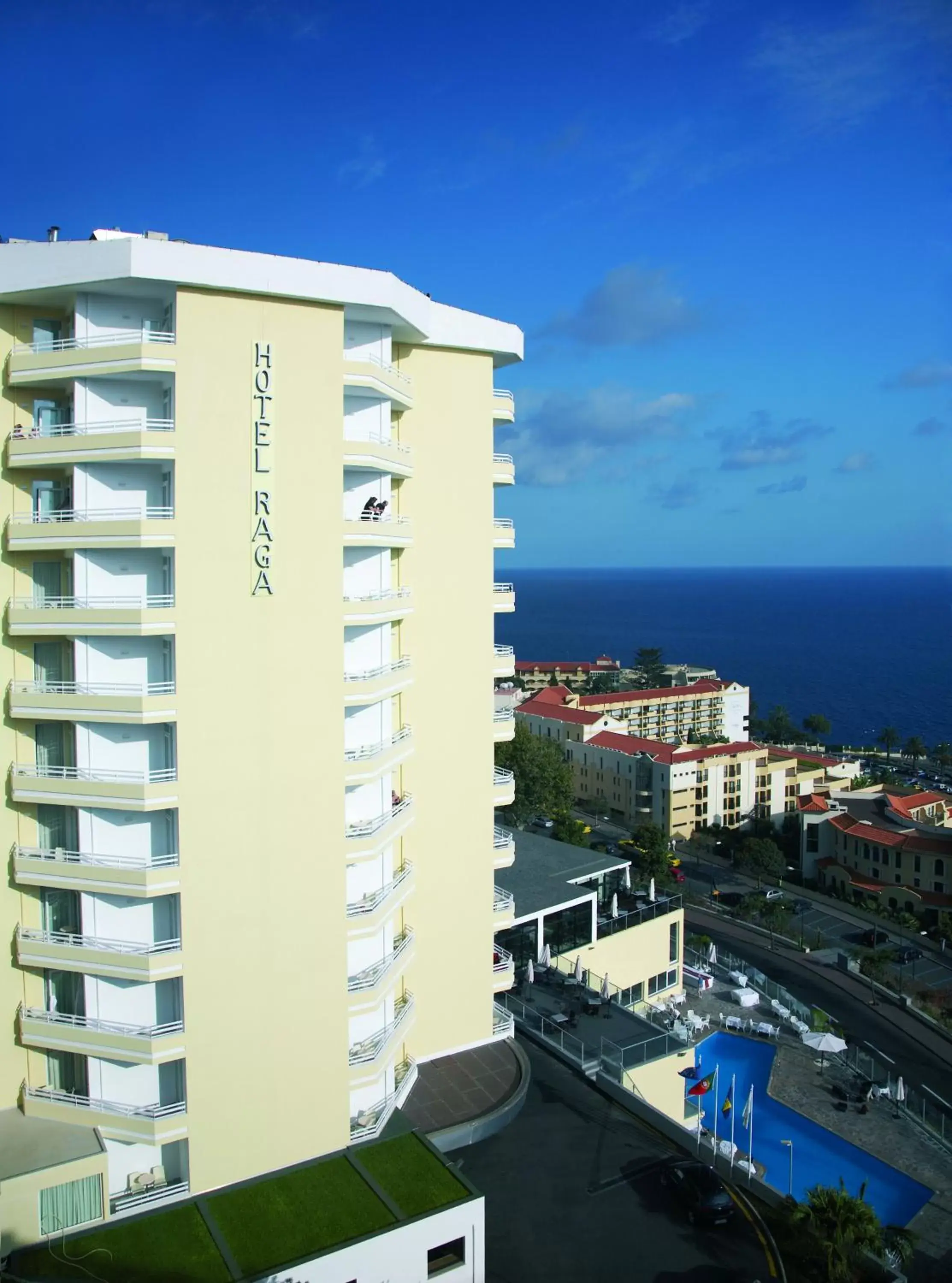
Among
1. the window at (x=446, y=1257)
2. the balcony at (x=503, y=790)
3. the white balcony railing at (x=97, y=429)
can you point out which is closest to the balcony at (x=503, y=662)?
the balcony at (x=503, y=790)

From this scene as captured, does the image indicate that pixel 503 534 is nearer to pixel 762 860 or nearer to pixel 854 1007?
pixel 854 1007

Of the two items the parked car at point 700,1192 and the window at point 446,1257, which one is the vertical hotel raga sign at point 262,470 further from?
the parked car at point 700,1192

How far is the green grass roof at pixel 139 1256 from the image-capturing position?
43.4 ft

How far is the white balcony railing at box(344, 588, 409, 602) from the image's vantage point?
54.3ft

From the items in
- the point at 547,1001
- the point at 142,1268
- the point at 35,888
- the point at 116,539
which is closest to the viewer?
the point at 142,1268

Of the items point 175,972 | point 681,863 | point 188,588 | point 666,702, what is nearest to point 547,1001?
point 175,972

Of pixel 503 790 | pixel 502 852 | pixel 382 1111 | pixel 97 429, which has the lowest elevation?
pixel 382 1111

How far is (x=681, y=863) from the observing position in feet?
189

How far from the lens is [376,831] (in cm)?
1661

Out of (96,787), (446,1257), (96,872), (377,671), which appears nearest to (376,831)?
(377,671)

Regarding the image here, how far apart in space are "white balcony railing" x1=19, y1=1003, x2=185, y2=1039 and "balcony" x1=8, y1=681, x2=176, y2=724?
4.60 m

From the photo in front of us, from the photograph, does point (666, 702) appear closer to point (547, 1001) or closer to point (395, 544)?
point (547, 1001)

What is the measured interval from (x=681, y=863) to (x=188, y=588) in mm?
47864

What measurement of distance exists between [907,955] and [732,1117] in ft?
79.4
